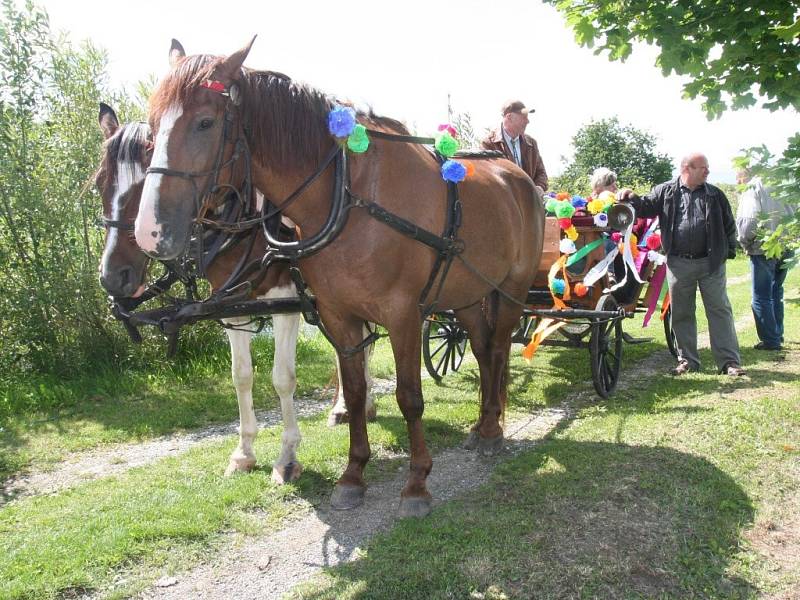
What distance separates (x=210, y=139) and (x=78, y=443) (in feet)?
12.1

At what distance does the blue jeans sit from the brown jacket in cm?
344

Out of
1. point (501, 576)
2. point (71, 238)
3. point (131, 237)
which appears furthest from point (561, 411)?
point (71, 238)

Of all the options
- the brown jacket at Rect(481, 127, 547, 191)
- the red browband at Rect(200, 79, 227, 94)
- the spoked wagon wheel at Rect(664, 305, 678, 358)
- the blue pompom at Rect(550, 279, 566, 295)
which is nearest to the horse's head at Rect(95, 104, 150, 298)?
the red browband at Rect(200, 79, 227, 94)

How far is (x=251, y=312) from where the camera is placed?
3.89 metres

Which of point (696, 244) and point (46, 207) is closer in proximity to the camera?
point (696, 244)

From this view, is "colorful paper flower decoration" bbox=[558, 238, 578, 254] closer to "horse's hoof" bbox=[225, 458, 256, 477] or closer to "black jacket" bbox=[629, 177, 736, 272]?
"black jacket" bbox=[629, 177, 736, 272]

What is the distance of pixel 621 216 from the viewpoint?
231 inches

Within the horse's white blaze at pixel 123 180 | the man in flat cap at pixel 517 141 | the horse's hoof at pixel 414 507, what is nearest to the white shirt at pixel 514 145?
the man in flat cap at pixel 517 141

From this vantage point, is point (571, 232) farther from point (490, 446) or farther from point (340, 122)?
point (340, 122)

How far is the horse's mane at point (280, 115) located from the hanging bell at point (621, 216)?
350cm

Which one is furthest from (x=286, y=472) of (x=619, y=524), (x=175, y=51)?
(x=175, y=51)

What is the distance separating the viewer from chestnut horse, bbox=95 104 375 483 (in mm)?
3594

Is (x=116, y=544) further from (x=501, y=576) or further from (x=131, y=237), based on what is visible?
(x=501, y=576)

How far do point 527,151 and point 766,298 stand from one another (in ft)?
12.9
